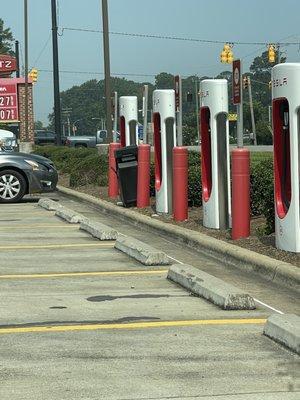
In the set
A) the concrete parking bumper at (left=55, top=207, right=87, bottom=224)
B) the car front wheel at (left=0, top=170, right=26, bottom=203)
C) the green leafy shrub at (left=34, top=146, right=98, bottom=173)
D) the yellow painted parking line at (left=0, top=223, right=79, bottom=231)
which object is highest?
the green leafy shrub at (left=34, top=146, right=98, bottom=173)

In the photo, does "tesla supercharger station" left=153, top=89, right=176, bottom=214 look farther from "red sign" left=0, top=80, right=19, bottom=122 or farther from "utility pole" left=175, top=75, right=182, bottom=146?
"red sign" left=0, top=80, right=19, bottom=122

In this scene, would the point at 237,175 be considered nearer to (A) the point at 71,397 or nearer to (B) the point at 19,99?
(A) the point at 71,397

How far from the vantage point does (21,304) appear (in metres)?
7.54

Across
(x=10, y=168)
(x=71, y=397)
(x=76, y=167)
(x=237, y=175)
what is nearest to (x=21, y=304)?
(x=71, y=397)

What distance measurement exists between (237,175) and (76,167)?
41.2 feet

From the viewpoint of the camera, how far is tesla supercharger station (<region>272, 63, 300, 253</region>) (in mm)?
9188

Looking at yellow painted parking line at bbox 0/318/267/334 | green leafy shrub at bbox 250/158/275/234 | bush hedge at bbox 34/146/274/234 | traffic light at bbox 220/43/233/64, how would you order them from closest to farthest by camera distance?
yellow painted parking line at bbox 0/318/267/334
bush hedge at bbox 34/146/274/234
green leafy shrub at bbox 250/158/275/234
traffic light at bbox 220/43/233/64

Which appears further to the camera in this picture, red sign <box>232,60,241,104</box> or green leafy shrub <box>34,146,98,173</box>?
green leafy shrub <box>34,146,98,173</box>

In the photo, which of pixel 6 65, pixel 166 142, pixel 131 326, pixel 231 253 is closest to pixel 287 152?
pixel 231 253

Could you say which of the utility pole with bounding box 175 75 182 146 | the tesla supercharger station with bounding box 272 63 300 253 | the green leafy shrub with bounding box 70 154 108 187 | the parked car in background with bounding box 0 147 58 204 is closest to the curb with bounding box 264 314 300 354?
the tesla supercharger station with bounding box 272 63 300 253

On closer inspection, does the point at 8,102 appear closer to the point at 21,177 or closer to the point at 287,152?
the point at 21,177

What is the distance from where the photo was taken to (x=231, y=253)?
32.7ft

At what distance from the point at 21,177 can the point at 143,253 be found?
924 cm

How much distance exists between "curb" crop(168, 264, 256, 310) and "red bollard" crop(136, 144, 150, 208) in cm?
687
